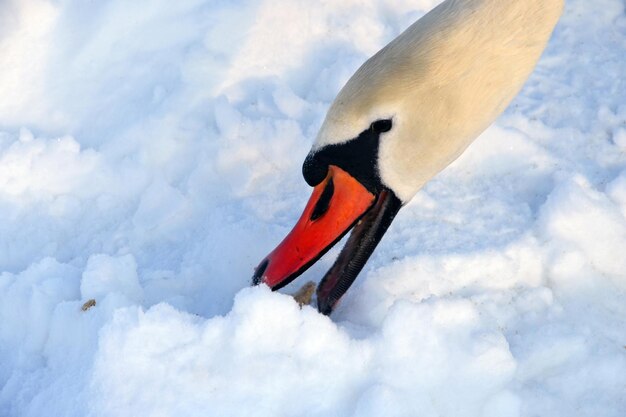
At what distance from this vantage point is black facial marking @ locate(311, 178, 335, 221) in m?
2.38

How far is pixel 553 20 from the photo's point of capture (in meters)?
2.42

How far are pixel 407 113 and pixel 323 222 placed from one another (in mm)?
395

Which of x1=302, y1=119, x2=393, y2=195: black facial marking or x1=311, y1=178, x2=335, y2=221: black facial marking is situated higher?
x1=302, y1=119, x2=393, y2=195: black facial marking

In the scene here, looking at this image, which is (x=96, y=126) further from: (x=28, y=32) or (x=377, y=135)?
(x=377, y=135)

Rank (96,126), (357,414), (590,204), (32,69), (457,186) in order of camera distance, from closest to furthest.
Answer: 1. (357,414)
2. (590,204)
3. (457,186)
4. (96,126)
5. (32,69)

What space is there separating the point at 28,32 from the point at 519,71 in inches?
94.6

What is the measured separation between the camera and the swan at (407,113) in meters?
2.25

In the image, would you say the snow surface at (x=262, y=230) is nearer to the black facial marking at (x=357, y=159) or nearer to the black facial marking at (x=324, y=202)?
the black facial marking at (x=324, y=202)

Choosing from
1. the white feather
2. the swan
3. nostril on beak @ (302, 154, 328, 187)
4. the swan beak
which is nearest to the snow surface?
the swan beak

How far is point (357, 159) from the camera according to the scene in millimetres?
2320

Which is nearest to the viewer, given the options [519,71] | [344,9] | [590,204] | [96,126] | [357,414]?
[357,414]

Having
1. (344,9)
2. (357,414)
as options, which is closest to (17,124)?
(344,9)

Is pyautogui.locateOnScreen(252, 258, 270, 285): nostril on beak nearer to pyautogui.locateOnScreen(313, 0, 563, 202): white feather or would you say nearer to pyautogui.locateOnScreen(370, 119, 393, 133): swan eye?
pyautogui.locateOnScreen(313, 0, 563, 202): white feather

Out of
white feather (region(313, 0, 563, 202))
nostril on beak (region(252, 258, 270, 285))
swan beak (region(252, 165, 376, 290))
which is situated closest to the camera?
white feather (region(313, 0, 563, 202))
